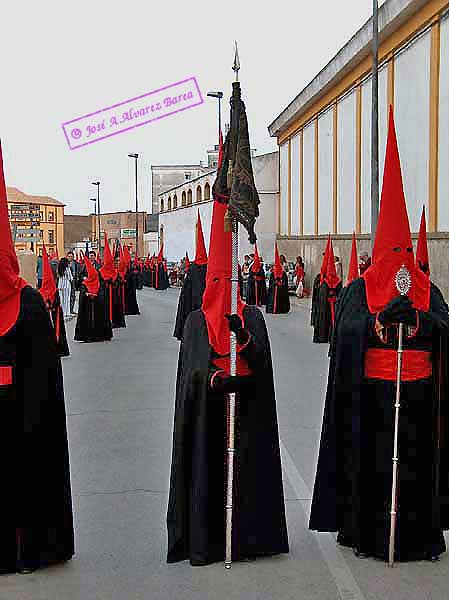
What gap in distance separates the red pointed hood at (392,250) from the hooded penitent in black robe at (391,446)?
117 millimetres

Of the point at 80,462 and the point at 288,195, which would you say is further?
the point at 288,195

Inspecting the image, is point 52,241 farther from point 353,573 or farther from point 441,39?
point 353,573

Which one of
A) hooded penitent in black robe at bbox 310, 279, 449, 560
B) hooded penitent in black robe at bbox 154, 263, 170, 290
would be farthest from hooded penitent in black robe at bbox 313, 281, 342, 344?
hooded penitent in black robe at bbox 154, 263, 170, 290

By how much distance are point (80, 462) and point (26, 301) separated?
357cm

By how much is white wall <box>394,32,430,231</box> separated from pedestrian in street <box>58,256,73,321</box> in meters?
11.0

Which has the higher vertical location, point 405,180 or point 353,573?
point 405,180

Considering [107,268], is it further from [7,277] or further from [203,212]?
[203,212]

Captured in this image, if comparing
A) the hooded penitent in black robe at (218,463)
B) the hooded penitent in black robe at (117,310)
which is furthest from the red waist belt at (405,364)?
the hooded penitent in black robe at (117,310)

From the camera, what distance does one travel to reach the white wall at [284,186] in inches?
1860

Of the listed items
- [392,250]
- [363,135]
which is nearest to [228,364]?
[392,250]

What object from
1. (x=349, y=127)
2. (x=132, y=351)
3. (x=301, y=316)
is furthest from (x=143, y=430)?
(x=349, y=127)

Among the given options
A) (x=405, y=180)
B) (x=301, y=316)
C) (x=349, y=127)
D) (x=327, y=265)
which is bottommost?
(x=301, y=316)

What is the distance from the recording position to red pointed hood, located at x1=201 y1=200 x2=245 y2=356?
18.9 feet

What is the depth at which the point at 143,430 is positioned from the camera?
10367mm
